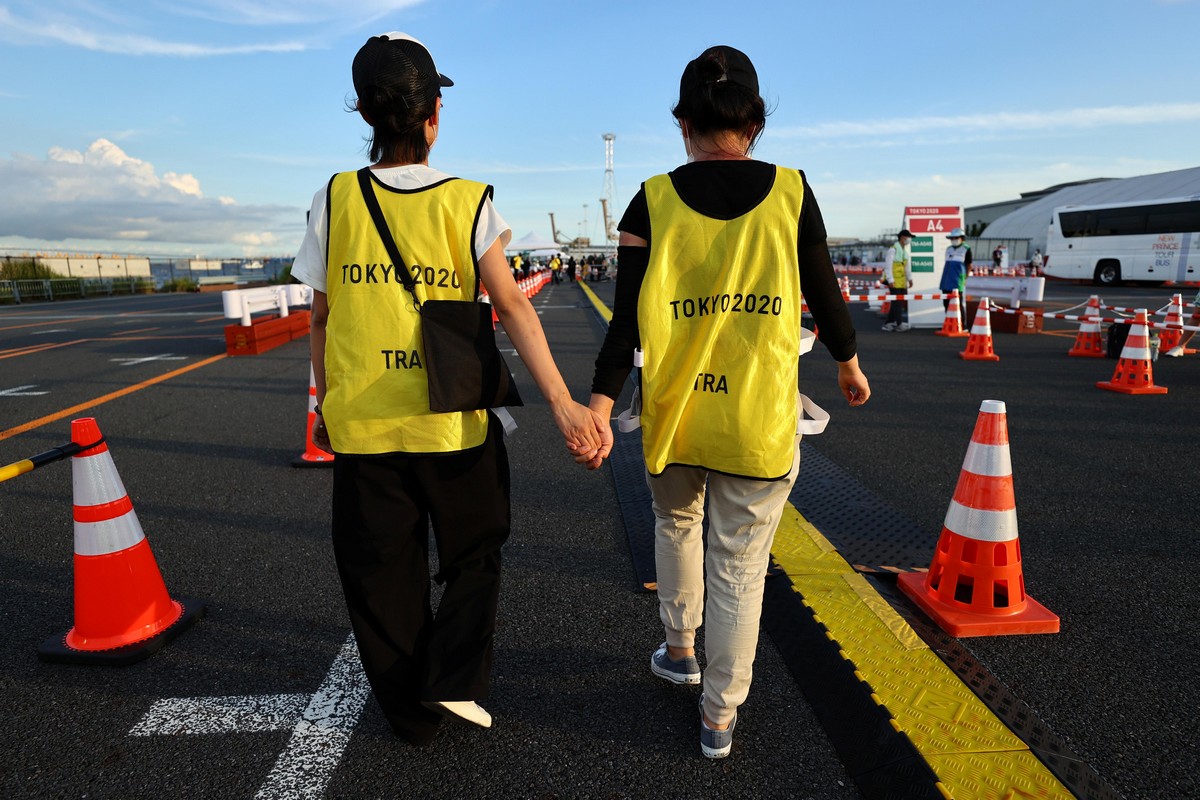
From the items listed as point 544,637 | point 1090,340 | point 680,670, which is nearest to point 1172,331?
point 1090,340

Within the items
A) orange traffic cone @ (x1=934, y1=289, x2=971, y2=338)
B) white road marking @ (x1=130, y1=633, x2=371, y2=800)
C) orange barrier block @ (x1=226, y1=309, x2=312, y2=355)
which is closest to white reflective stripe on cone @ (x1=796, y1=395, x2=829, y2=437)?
white road marking @ (x1=130, y1=633, x2=371, y2=800)

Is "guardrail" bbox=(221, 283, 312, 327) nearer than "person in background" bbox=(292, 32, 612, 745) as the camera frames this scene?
No

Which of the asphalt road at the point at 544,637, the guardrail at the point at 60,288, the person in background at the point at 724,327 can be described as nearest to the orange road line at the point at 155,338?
the asphalt road at the point at 544,637

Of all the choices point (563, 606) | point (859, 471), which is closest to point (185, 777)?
point (563, 606)

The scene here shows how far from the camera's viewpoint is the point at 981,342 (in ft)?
31.0

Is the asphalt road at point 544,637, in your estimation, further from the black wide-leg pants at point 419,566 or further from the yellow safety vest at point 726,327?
the yellow safety vest at point 726,327

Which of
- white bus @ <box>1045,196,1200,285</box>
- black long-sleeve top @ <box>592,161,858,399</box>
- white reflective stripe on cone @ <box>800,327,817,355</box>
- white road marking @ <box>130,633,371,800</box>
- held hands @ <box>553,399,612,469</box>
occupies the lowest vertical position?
white road marking @ <box>130,633,371,800</box>

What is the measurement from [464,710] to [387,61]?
1.73m

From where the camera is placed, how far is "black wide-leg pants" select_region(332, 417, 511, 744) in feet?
6.18

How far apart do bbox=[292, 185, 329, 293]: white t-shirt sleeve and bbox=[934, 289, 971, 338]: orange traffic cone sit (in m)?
12.4

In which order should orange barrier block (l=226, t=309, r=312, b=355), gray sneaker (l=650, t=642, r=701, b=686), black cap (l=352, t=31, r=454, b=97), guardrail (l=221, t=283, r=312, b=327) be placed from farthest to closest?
guardrail (l=221, t=283, r=312, b=327), orange barrier block (l=226, t=309, r=312, b=355), gray sneaker (l=650, t=642, r=701, b=686), black cap (l=352, t=31, r=454, b=97)

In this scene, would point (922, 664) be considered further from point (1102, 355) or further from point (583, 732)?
point (1102, 355)

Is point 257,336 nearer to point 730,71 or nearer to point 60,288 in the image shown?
point 730,71

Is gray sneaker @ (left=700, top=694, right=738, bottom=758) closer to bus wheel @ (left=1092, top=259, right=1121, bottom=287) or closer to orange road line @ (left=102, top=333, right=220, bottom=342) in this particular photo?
orange road line @ (left=102, top=333, right=220, bottom=342)
